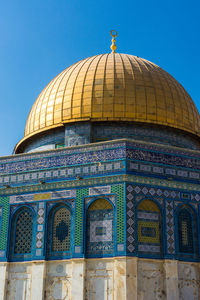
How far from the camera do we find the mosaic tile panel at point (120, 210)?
11.3 metres

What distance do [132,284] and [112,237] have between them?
133cm

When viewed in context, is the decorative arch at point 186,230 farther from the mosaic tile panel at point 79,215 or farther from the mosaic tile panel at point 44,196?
the mosaic tile panel at point 44,196

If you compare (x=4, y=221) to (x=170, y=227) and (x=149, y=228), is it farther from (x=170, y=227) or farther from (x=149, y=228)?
(x=170, y=227)

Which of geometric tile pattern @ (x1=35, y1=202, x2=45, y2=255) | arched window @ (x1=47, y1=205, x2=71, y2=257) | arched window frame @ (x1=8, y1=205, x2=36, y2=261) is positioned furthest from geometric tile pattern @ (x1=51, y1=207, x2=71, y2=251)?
arched window frame @ (x1=8, y1=205, x2=36, y2=261)

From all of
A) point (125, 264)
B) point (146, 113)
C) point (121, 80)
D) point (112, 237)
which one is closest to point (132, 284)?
point (125, 264)

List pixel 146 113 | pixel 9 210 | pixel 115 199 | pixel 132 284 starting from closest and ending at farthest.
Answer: pixel 132 284 < pixel 115 199 < pixel 9 210 < pixel 146 113

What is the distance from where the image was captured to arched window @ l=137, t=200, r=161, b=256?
1141 centimetres

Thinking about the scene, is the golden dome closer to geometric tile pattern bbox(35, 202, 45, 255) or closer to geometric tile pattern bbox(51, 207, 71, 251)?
geometric tile pattern bbox(35, 202, 45, 255)

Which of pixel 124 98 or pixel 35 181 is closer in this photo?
pixel 35 181

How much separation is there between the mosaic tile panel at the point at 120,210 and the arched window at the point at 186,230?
1784 millimetres

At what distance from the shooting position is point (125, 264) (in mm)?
10867

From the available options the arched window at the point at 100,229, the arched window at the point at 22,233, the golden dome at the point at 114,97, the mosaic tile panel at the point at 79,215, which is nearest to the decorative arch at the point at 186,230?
the arched window at the point at 100,229

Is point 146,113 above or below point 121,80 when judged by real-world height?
below

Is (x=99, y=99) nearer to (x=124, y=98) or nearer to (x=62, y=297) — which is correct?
(x=124, y=98)
